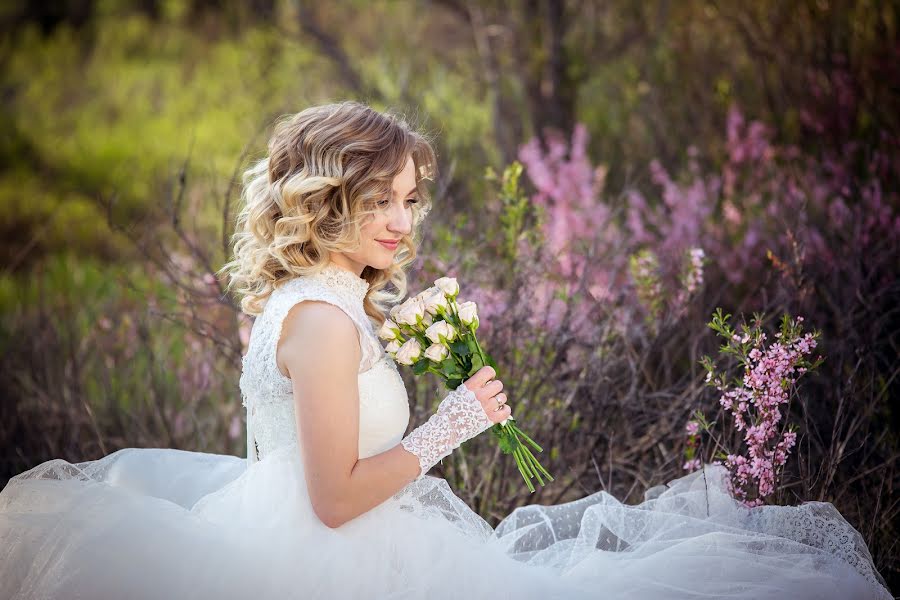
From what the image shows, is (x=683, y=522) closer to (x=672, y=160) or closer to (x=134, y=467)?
(x=134, y=467)

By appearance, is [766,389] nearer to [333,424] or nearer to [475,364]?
[475,364]

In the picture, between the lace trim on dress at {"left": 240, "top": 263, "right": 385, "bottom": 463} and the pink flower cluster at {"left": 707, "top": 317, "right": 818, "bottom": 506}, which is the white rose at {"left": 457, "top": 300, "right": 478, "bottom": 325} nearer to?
the lace trim on dress at {"left": 240, "top": 263, "right": 385, "bottom": 463}

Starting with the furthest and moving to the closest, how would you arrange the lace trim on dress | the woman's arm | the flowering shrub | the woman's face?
the flowering shrub, the woman's face, the lace trim on dress, the woman's arm

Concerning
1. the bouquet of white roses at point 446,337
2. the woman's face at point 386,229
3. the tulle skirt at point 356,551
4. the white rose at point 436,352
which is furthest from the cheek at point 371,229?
the tulle skirt at point 356,551

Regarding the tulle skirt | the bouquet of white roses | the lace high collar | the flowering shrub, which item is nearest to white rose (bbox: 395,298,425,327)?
the bouquet of white roses

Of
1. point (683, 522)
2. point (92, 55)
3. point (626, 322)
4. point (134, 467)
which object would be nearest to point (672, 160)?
point (626, 322)

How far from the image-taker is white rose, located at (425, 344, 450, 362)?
68.6 inches

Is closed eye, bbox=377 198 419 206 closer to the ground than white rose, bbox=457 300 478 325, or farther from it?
farther from it

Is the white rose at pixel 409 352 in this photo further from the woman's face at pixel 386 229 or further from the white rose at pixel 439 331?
the woman's face at pixel 386 229

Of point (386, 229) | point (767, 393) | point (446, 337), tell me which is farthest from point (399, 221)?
point (767, 393)

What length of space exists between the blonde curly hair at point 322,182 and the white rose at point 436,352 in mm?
265

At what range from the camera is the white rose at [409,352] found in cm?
175

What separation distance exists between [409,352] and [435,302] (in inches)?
4.6

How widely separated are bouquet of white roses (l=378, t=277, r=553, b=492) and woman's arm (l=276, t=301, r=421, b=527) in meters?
0.14
